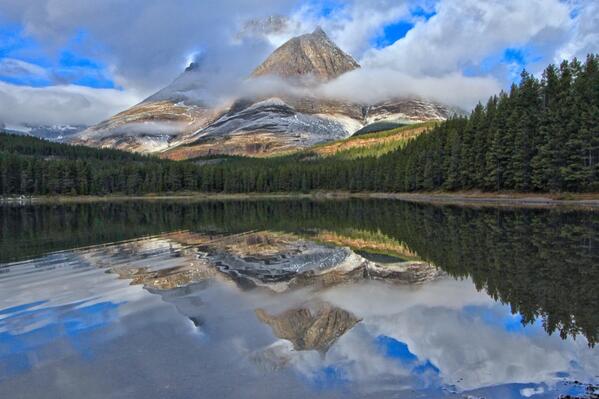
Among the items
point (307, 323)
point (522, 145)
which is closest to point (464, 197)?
point (522, 145)

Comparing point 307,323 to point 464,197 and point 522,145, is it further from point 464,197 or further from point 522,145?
Answer: point 464,197

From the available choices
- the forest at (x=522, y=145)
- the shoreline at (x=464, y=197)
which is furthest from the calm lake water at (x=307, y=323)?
the forest at (x=522, y=145)

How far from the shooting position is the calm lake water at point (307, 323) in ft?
37.8

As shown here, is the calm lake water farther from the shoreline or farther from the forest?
the forest

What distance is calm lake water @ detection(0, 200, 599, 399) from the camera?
11.5 meters

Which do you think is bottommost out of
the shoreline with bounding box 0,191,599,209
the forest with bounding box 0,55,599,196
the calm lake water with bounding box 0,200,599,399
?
the calm lake water with bounding box 0,200,599,399

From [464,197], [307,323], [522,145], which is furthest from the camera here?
[464,197]

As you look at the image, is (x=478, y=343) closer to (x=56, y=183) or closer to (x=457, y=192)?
(x=457, y=192)

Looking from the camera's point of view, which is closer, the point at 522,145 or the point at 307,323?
the point at 307,323

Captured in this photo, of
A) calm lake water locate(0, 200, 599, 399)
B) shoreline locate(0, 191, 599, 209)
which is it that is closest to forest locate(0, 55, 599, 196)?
shoreline locate(0, 191, 599, 209)

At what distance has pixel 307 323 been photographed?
16297 mm

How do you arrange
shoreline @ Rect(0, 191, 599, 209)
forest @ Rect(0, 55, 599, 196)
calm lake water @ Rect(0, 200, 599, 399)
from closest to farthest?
calm lake water @ Rect(0, 200, 599, 399) < shoreline @ Rect(0, 191, 599, 209) < forest @ Rect(0, 55, 599, 196)

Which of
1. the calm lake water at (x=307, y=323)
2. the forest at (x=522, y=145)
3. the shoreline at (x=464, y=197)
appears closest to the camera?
the calm lake water at (x=307, y=323)

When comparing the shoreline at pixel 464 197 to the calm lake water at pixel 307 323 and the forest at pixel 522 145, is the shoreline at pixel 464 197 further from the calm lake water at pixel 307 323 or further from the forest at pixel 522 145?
the calm lake water at pixel 307 323
